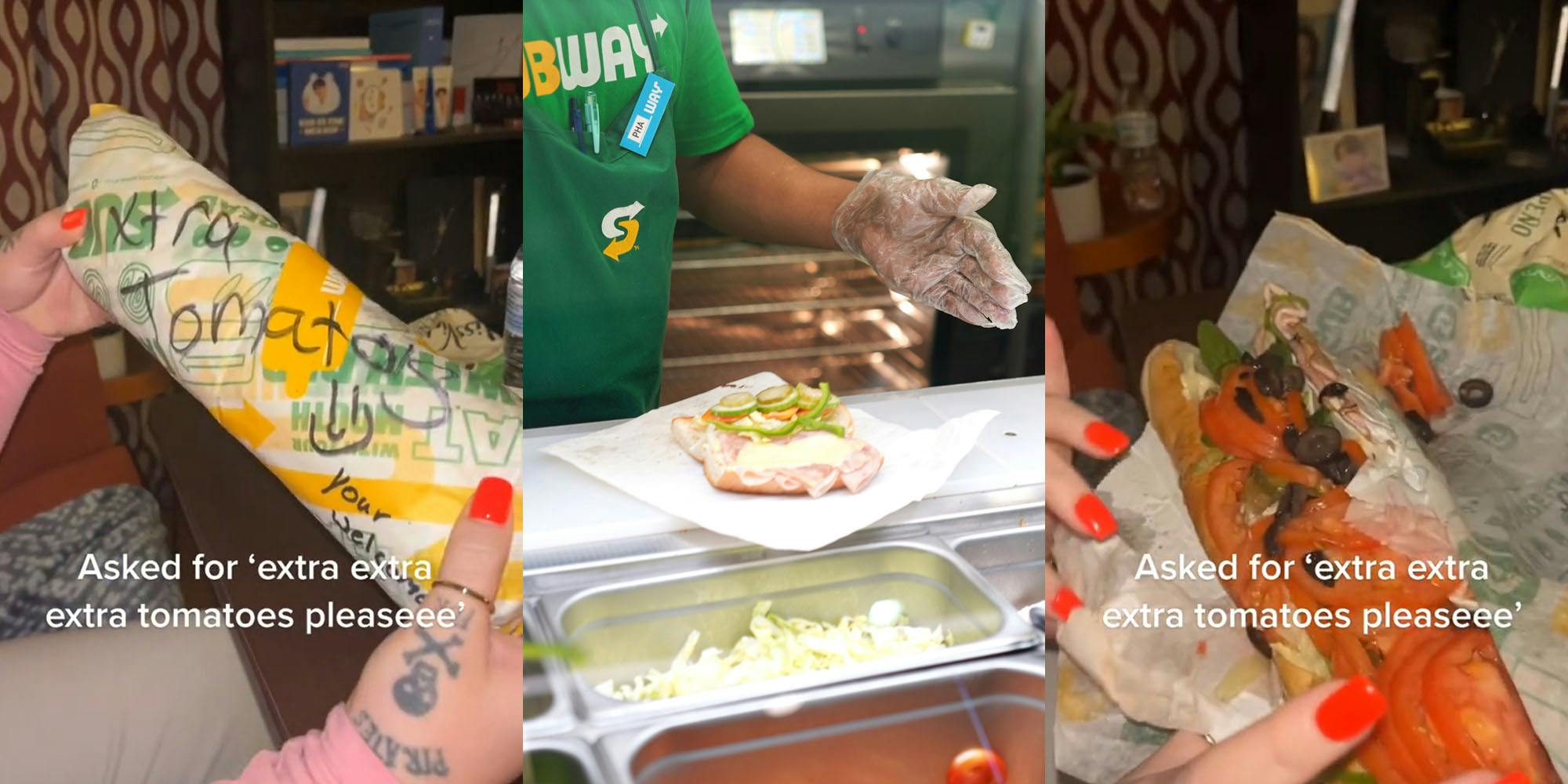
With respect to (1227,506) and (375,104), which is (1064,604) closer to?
(1227,506)

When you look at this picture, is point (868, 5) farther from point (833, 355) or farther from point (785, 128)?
point (833, 355)

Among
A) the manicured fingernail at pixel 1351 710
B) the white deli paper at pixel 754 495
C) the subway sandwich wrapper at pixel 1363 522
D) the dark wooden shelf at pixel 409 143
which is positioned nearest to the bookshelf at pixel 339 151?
the dark wooden shelf at pixel 409 143

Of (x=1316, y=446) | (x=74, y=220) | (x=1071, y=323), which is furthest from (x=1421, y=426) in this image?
(x=74, y=220)

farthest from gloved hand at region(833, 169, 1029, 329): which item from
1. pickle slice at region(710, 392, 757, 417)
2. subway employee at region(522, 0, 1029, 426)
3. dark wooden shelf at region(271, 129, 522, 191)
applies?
dark wooden shelf at region(271, 129, 522, 191)

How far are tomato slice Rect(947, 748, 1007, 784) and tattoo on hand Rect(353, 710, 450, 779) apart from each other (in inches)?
11.4

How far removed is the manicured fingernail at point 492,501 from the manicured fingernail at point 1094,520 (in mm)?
345

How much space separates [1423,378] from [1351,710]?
27cm

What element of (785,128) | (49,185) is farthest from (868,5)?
(49,185)

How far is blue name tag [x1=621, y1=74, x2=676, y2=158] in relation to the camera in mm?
632

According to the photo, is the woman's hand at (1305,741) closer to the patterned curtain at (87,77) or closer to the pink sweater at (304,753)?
the pink sweater at (304,753)

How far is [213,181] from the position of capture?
0.65 meters

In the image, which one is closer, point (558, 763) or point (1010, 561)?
point (558, 763)

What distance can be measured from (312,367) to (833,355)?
295 millimetres

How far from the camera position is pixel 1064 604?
2.26 ft
